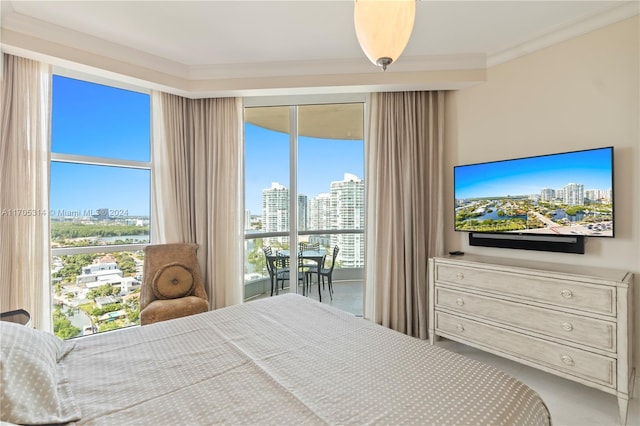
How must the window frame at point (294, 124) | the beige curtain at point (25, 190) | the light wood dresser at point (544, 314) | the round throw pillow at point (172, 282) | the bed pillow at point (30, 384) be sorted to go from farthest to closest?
the window frame at point (294, 124), the round throw pillow at point (172, 282), the beige curtain at point (25, 190), the light wood dresser at point (544, 314), the bed pillow at point (30, 384)

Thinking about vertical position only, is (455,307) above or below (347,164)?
below

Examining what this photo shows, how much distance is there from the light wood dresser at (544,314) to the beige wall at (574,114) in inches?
9.6

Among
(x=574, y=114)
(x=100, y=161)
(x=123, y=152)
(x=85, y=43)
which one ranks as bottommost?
(x=100, y=161)

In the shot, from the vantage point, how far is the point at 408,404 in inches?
41.0

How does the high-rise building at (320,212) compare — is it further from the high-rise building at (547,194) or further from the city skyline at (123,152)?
the high-rise building at (547,194)

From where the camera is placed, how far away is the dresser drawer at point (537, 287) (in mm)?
1946

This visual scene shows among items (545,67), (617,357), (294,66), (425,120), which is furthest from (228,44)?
(617,357)

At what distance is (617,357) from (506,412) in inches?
58.4

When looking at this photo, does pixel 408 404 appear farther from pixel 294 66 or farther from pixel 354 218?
pixel 294 66

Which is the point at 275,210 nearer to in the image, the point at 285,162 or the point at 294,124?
the point at 285,162

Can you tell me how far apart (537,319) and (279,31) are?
291 centimetres

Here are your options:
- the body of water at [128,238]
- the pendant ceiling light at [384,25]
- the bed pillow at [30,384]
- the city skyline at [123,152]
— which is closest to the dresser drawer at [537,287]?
the city skyline at [123,152]

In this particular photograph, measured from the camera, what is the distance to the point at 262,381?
3.96 ft

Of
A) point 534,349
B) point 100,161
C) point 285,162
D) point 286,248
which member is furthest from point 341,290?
point 100,161
